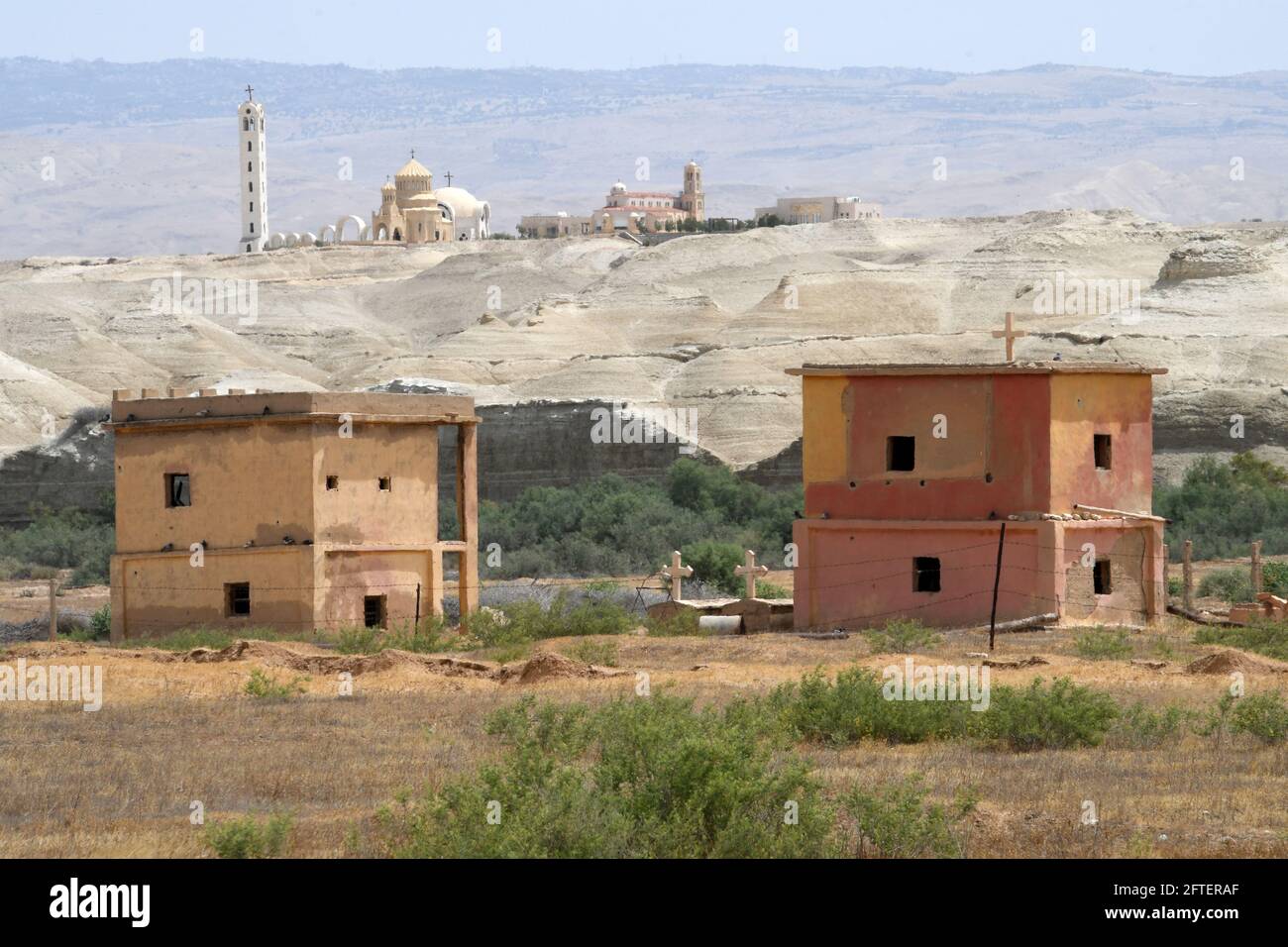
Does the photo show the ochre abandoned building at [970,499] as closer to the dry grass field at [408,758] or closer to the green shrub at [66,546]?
the dry grass field at [408,758]

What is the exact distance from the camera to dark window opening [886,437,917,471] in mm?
29766

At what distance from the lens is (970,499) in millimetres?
29125

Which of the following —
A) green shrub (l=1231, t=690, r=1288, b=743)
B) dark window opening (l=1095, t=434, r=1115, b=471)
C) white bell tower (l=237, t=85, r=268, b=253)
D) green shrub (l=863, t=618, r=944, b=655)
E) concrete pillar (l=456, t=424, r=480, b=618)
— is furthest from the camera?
white bell tower (l=237, t=85, r=268, b=253)

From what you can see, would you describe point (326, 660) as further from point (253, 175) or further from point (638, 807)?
point (253, 175)

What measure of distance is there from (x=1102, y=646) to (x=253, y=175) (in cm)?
14491

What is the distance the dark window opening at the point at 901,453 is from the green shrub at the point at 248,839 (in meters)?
18.0

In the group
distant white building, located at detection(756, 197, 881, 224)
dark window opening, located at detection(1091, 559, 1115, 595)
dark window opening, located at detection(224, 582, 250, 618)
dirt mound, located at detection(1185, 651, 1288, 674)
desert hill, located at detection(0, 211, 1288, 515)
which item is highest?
distant white building, located at detection(756, 197, 881, 224)

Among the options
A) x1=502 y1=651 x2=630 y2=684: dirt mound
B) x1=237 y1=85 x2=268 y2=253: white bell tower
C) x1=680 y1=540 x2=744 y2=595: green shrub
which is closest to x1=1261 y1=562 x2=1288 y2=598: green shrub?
x1=680 y1=540 x2=744 y2=595: green shrub

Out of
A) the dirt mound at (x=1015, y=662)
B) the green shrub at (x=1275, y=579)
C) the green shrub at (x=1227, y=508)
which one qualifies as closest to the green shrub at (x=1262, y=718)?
the dirt mound at (x=1015, y=662)

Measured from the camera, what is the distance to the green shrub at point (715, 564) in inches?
1572

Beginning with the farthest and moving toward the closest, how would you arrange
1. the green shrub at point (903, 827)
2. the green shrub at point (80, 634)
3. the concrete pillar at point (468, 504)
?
1. the concrete pillar at point (468, 504)
2. the green shrub at point (80, 634)
3. the green shrub at point (903, 827)

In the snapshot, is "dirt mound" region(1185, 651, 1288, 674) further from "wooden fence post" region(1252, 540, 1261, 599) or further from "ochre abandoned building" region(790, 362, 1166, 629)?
"wooden fence post" region(1252, 540, 1261, 599)

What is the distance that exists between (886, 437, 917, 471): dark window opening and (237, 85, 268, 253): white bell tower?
445ft
